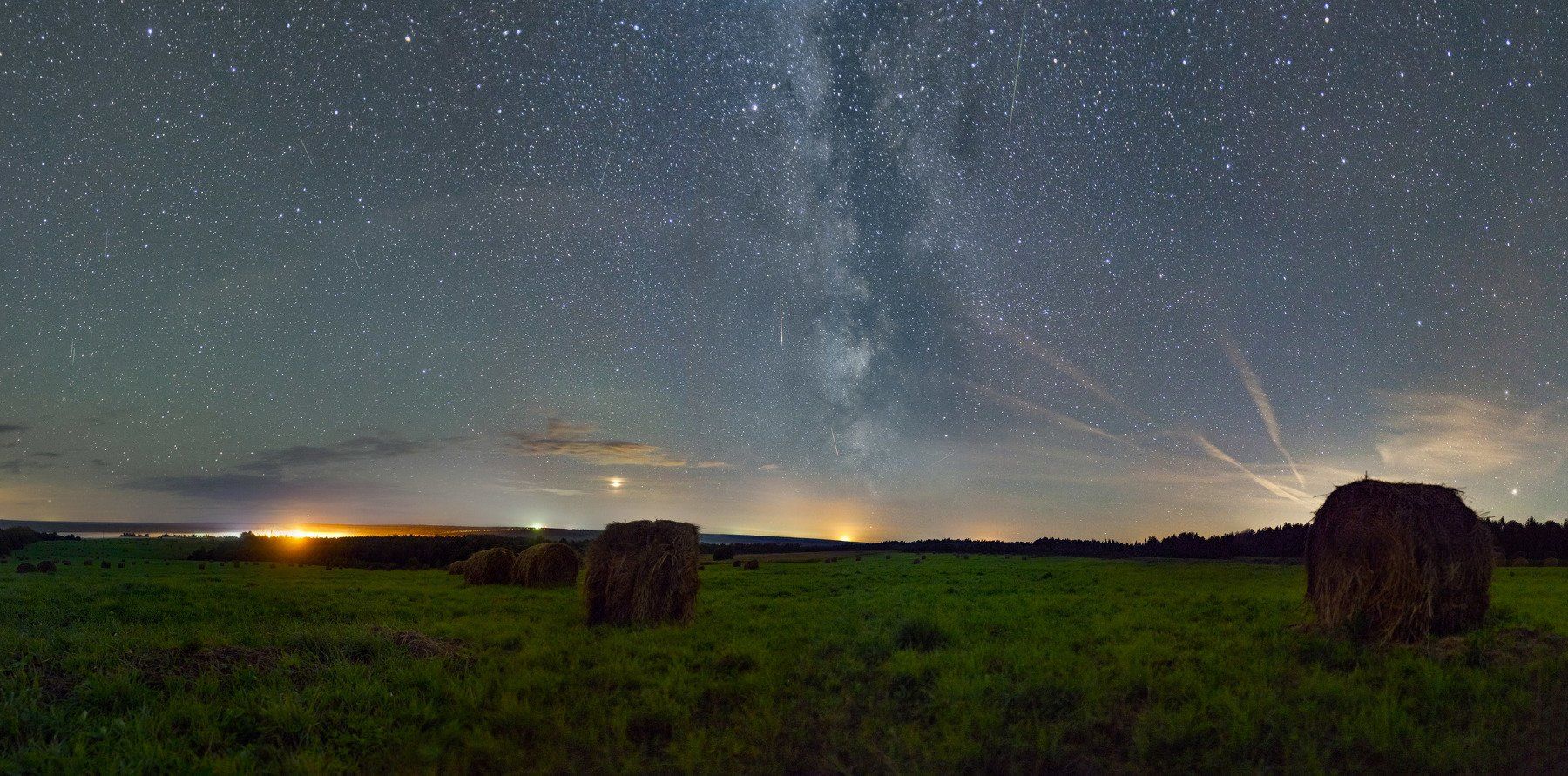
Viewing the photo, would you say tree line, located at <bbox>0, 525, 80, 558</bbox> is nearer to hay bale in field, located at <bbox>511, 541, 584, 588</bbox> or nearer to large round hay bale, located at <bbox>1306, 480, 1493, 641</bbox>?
hay bale in field, located at <bbox>511, 541, 584, 588</bbox>

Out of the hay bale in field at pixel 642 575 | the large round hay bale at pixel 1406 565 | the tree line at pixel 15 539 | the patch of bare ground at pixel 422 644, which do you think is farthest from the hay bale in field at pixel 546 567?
the tree line at pixel 15 539

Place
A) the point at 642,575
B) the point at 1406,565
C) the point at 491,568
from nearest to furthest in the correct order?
the point at 1406,565 → the point at 642,575 → the point at 491,568

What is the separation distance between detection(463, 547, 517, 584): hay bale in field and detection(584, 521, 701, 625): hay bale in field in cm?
1599

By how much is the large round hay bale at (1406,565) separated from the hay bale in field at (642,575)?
13.7 metres

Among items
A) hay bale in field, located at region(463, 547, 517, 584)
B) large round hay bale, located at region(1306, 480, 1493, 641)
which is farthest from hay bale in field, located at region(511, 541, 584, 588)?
large round hay bale, located at region(1306, 480, 1493, 641)

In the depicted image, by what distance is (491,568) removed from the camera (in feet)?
104

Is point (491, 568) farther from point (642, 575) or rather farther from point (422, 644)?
point (422, 644)

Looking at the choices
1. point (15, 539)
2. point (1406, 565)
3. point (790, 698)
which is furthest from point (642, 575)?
point (15, 539)

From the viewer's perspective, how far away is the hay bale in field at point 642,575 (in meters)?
17.1

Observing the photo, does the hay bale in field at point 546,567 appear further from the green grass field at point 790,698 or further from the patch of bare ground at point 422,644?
the patch of bare ground at point 422,644

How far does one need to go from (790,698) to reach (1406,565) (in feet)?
39.0

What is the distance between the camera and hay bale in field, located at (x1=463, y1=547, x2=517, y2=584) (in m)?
31.5

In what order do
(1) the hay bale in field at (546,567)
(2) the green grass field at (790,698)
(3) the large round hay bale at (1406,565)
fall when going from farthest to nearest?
(1) the hay bale in field at (546,567) < (3) the large round hay bale at (1406,565) < (2) the green grass field at (790,698)

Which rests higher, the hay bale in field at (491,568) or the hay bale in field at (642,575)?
the hay bale in field at (642,575)
